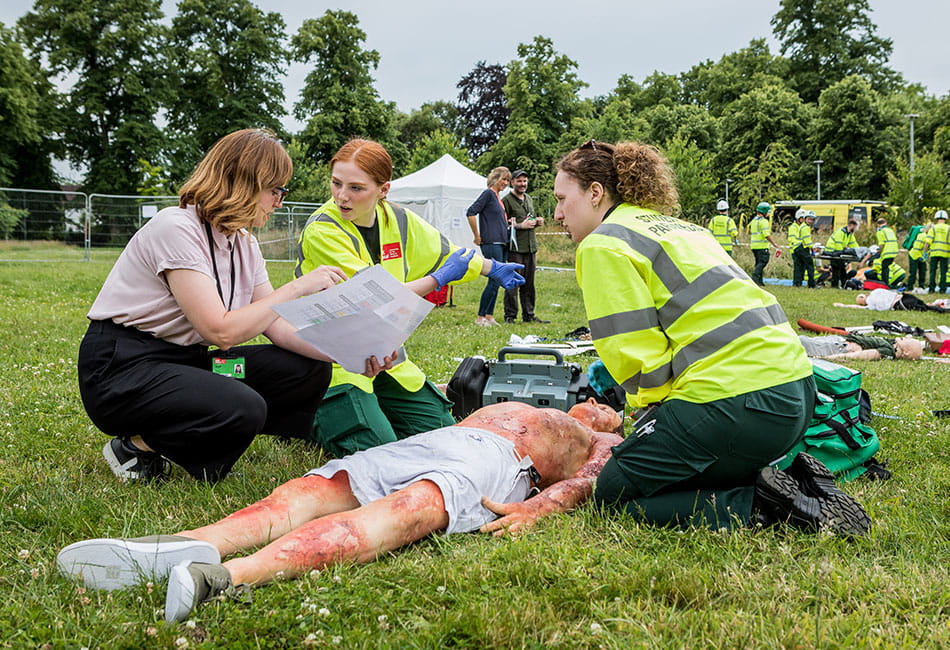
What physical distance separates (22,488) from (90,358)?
24.9 inches

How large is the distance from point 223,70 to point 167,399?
4555 cm

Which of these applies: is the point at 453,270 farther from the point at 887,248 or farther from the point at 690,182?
the point at 690,182

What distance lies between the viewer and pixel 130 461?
3398 mm

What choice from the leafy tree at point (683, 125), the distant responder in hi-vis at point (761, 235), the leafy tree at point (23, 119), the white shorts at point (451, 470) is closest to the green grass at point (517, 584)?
the white shorts at point (451, 470)

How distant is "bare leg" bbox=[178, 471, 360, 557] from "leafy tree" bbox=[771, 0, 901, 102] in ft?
192

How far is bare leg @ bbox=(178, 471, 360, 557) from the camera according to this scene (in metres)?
2.42

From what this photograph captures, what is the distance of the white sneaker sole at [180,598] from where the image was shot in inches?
77.4

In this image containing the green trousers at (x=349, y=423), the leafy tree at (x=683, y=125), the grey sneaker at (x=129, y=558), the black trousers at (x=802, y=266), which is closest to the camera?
the grey sneaker at (x=129, y=558)

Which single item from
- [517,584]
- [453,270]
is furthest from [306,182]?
[517,584]

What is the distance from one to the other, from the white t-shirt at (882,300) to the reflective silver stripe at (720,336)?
40.8ft

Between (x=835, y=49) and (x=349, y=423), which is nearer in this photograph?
(x=349, y=423)

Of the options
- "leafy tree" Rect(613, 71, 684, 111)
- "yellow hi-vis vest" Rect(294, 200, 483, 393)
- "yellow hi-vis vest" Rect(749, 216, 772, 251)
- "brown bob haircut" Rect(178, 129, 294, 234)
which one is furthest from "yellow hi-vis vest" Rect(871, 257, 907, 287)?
"leafy tree" Rect(613, 71, 684, 111)

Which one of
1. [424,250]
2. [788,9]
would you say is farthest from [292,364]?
[788,9]

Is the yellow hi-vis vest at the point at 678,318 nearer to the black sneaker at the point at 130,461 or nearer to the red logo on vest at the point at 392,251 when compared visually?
the red logo on vest at the point at 392,251
